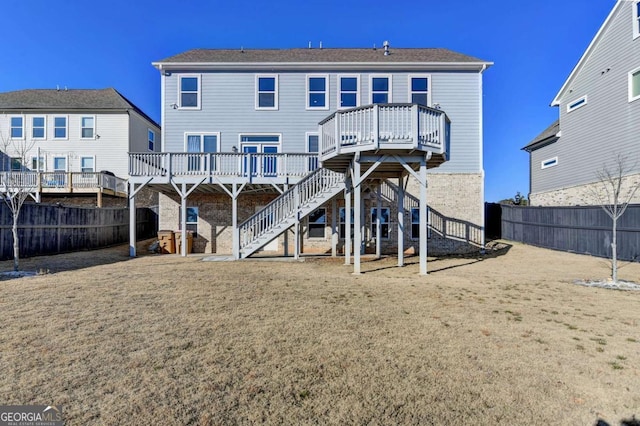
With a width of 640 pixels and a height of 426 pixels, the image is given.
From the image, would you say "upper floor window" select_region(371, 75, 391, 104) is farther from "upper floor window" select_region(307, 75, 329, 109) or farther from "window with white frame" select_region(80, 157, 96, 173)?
"window with white frame" select_region(80, 157, 96, 173)

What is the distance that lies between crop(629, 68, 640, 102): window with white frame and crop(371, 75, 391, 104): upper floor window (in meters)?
9.94

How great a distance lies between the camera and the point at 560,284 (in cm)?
798

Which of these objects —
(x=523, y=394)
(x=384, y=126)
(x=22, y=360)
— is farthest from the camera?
(x=384, y=126)

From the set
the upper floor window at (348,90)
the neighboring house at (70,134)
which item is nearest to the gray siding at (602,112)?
the upper floor window at (348,90)

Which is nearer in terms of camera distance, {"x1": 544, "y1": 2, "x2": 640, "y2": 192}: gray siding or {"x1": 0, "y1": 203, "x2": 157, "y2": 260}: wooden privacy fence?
{"x1": 0, "y1": 203, "x2": 157, "y2": 260}: wooden privacy fence

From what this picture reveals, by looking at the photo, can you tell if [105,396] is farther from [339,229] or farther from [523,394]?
[339,229]

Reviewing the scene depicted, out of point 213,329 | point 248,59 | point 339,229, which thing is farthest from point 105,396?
point 248,59

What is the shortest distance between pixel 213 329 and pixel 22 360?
6.54 feet

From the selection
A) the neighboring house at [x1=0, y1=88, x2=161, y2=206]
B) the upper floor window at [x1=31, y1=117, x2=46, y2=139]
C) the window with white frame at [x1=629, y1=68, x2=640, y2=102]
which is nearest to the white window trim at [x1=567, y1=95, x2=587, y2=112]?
the window with white frame at [x1=629, y1=68, x2=640, y2=102]

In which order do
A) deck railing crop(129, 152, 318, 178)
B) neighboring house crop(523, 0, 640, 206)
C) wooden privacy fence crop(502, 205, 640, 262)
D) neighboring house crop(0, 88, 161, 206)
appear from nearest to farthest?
1. wooden privacy fence crop(502, 205, 640, 262)
2. deck railing crop(129, 152, 318, 178)
3. neighboring house crop(523, 0, 640, 206)
4. neighboring house crop(0, 88, 161, 206)

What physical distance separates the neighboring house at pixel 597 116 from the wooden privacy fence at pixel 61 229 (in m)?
22.9

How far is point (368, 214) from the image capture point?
15000 millimetres

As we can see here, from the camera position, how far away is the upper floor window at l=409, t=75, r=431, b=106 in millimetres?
14820

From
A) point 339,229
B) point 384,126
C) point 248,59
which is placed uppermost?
point 248,59
